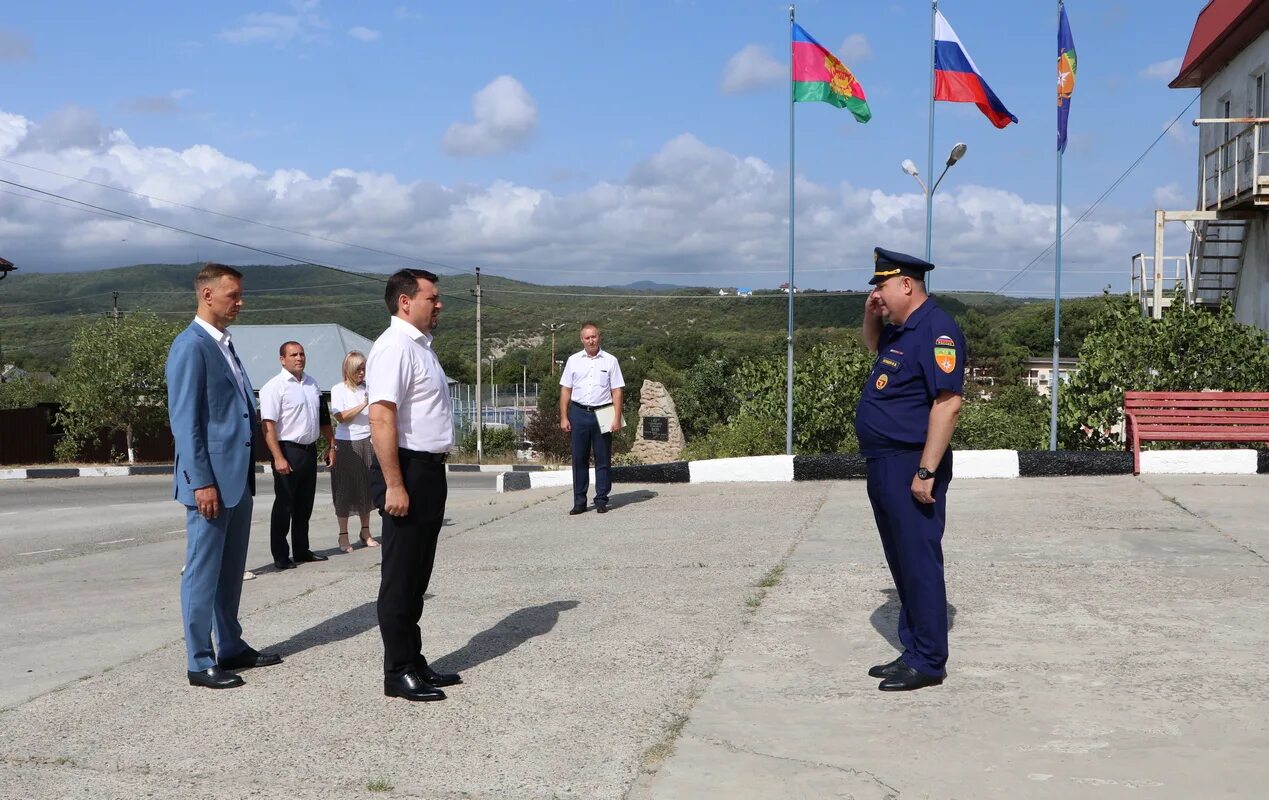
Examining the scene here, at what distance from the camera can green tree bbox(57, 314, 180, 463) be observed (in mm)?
31469

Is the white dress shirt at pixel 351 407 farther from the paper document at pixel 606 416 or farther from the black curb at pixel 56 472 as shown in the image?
the black curb at pixel 56 472

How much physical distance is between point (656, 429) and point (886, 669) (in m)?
17.3

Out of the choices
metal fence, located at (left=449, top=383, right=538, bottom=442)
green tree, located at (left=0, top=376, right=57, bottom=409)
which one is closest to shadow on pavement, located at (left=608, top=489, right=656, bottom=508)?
metal fence, located at (left=449, top=383, right=538, bottom=442)

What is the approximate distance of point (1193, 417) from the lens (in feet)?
39.1

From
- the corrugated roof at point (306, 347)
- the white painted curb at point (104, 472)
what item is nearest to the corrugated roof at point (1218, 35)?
the white painted curb at point (104, 472)

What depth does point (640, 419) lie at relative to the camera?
2227 centimetres

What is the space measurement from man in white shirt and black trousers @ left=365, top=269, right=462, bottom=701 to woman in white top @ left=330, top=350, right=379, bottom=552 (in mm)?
4366

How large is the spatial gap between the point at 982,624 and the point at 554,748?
8.77 feet

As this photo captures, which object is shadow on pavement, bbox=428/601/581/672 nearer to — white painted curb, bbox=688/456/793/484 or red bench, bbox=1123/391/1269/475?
white painted curb, bbox=688/456/793/484

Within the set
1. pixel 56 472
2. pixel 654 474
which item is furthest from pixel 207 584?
pixel 56 472

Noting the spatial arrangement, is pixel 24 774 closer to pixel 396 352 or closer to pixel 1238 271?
pixel 396 352

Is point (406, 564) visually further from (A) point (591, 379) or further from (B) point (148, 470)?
(B) point (148, 470)

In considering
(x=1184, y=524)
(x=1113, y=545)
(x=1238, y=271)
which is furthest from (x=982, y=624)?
(x=1238, y=271)

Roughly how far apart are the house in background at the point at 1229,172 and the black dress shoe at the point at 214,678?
17854 mm
